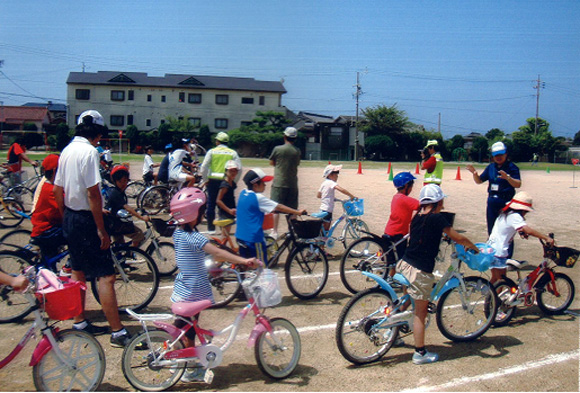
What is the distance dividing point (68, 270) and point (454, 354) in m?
4.32

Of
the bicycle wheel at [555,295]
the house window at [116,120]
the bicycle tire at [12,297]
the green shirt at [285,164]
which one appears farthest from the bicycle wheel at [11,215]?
the house window at [116,120]

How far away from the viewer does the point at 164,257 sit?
6797mm

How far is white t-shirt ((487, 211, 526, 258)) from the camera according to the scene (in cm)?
553

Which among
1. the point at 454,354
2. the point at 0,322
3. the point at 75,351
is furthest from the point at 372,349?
the point at 0,322

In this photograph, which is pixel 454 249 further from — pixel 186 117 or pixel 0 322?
pixel 186 117

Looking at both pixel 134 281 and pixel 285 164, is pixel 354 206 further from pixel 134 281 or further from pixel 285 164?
pixel 134 281

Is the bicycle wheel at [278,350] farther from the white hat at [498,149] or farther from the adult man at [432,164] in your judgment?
the adult man at [432,164]

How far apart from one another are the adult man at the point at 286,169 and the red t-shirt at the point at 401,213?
94.5 inches

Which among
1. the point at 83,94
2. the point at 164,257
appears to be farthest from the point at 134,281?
the point at 83,94

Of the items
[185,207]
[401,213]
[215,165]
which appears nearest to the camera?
[185,207]

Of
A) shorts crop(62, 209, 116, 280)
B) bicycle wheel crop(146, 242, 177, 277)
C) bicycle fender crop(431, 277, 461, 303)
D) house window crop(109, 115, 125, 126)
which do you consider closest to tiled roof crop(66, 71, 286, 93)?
house window crop(109, 115, 125, 126)

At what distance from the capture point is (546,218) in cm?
1327

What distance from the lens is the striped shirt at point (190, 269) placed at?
12.9 feet

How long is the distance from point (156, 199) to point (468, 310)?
30.2 feet
